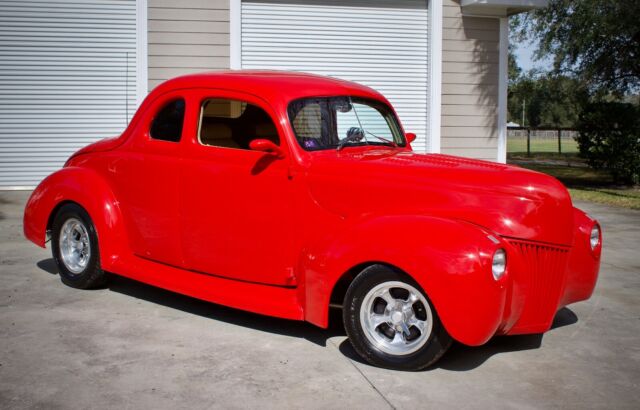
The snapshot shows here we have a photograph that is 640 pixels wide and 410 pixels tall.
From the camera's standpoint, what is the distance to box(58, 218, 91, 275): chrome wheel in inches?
248

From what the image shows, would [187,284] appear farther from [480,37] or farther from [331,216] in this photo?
[480,37]

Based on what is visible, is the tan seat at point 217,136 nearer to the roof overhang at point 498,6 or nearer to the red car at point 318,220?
the red car at point 318,220

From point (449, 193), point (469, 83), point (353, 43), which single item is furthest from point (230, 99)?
point (469, 83)

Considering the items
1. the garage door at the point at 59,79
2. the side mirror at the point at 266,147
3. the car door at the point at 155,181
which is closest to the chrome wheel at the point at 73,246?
the car door at the point at 155,181

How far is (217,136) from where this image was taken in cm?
559

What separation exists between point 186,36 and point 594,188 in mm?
8950

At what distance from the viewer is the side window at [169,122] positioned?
18.9 ft

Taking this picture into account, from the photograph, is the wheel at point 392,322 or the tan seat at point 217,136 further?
the tan seat at point 217,136

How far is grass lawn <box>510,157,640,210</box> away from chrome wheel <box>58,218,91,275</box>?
940 cm

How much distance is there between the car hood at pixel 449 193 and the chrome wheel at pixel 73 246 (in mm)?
2415

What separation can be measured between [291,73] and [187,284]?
6.11 ft

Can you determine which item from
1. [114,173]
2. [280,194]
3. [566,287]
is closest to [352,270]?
[280,194]

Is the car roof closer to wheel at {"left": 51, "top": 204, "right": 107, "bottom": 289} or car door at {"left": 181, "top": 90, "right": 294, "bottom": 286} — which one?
car door at {"left": 181, "top": 90, "right": 294, "bottom": 286}

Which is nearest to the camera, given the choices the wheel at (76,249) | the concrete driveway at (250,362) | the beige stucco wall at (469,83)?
the concrete driveway at (250,362)
